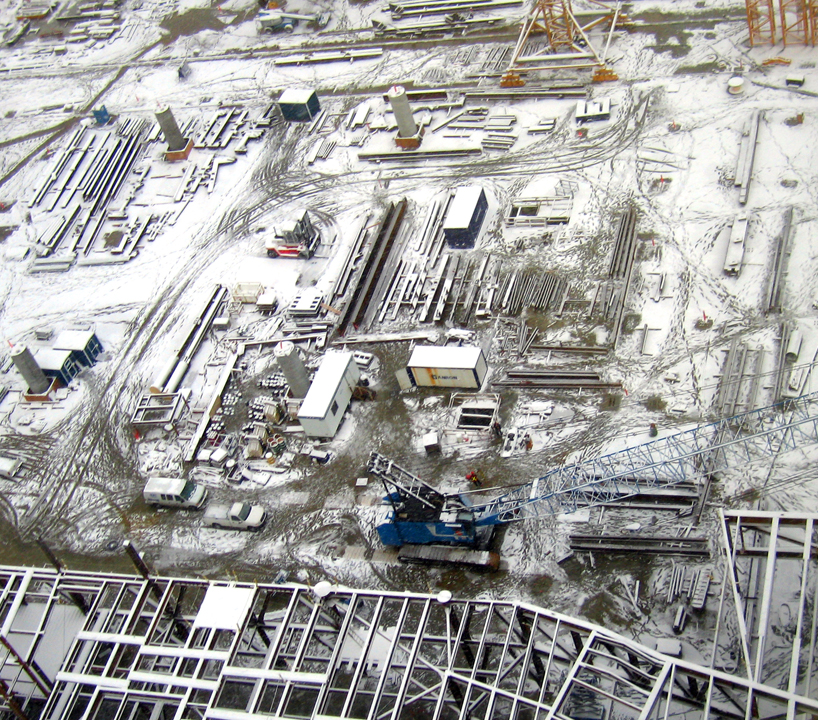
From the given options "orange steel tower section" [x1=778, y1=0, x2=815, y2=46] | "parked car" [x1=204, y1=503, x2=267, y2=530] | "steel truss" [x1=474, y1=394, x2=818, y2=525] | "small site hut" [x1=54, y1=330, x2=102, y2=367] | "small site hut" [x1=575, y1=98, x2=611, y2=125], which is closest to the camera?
"steel truss" [x1=474, y1=394, x2=818, y2=525]

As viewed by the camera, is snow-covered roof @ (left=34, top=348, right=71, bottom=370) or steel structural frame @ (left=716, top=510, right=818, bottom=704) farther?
snow-covered roof @ (left=34, top=348, right=71, bottom=370)

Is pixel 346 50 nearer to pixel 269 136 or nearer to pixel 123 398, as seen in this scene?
pixel 269 136

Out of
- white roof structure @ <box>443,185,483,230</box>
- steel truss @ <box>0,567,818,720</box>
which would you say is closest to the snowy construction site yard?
white roof structure @ <box>443,185,483,230</box>

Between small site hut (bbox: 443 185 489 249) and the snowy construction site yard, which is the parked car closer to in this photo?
the snowy construction site yard

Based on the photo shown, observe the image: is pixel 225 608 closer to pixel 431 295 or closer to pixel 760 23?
pixel 431 295

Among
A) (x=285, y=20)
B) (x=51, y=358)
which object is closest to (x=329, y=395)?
(x=51, y=358)
